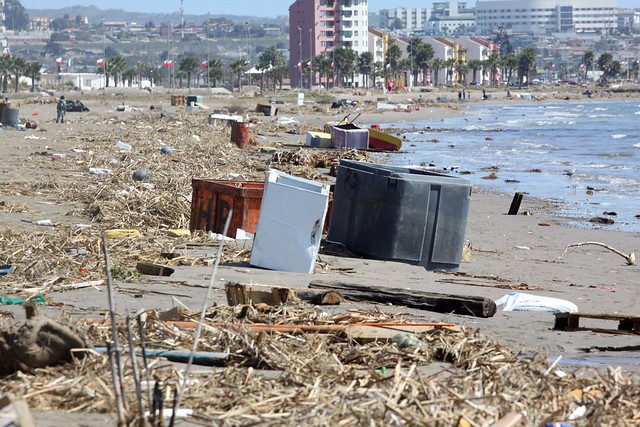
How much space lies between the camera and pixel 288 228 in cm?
880

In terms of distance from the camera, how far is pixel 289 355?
519 cm

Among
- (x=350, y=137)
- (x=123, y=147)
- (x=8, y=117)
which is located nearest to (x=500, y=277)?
(x=123, y=147)

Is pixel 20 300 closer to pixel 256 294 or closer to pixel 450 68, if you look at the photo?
pixel 256 294

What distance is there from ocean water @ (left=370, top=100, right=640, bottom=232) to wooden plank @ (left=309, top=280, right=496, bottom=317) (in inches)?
371

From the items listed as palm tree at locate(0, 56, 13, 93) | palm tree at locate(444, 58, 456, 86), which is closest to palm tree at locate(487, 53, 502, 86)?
palm tree at locate(444, 58, 456, 86)

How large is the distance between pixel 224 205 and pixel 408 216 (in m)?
2.00

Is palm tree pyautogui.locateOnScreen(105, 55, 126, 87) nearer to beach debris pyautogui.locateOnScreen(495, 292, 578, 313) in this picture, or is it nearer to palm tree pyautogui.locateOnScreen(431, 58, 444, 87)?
palm tree pyautogui.locateOnScreen(431, 58, 444, 87)

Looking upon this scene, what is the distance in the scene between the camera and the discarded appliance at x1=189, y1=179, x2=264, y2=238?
10.1 meters

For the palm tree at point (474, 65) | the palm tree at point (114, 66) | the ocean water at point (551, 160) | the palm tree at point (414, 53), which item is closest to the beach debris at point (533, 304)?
the ocean water at point (551, 160)

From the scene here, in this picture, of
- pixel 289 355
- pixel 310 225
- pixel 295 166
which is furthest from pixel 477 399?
pixel 295 166

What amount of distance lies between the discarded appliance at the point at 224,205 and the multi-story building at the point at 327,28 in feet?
493

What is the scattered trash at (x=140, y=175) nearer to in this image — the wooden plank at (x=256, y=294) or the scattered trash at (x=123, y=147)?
the scattered trash at (x=123, y=147)

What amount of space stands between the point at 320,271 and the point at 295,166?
45.8ft

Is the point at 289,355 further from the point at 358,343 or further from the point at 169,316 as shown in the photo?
the point at 169,316
